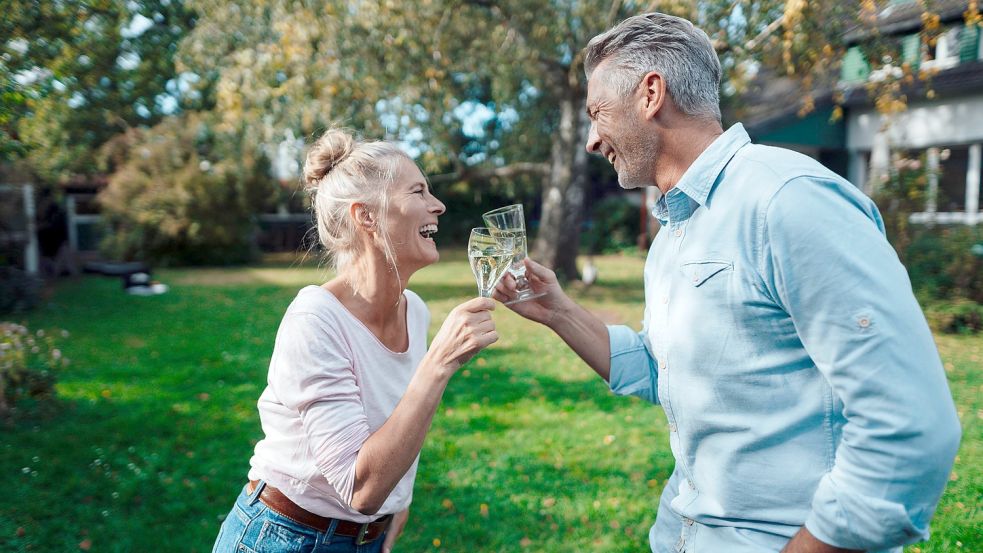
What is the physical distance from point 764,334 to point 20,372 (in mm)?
7520

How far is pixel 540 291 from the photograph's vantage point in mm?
2566

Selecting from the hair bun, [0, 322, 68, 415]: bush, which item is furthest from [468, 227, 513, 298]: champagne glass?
[0, 322, 68, 415]: bush

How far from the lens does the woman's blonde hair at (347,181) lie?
238 centimetres

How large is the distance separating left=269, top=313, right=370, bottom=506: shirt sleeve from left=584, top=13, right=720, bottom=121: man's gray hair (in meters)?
1.09

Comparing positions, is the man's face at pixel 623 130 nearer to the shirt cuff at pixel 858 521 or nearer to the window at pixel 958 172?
the shirt cuff at pixel 858 521

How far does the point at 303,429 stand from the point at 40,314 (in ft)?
44.0

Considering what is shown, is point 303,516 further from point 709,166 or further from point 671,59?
point 671,59

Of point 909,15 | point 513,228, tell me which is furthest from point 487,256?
point 909,15

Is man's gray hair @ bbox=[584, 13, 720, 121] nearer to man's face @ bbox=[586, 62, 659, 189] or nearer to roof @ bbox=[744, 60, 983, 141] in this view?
man's face @ bbox=[586, 62, 659, 189]

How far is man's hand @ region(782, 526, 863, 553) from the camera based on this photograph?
1470 millimetres

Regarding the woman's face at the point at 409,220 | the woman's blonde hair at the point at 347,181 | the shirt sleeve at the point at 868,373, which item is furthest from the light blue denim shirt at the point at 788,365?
the woman's blonde hair at the point at 347,181

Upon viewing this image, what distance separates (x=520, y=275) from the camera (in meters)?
2.51

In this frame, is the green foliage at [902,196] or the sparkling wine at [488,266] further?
the green foliage at [902,196]

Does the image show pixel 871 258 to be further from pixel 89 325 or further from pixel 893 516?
pixel 89 325
